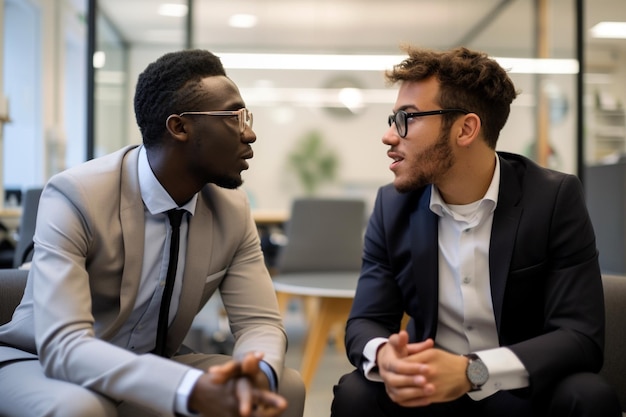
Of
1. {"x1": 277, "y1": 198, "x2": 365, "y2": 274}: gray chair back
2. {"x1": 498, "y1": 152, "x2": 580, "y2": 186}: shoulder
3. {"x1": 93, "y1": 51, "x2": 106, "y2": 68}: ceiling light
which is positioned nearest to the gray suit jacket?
{"x1": 498, "y1": 152, "x2": 580, "y2": 186}: shoulder

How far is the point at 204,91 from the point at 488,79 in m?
0.73

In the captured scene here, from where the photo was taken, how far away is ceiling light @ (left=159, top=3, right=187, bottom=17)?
15.0 ft

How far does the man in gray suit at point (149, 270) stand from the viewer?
1.25m

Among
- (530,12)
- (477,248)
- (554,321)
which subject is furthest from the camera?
(530,12)

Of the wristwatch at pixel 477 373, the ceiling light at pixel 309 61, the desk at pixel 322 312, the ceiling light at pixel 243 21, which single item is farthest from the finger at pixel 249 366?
the ceiling light at pixel 243 21

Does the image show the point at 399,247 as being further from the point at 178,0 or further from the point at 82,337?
the point at 178,0

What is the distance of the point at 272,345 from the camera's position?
4.94 feet

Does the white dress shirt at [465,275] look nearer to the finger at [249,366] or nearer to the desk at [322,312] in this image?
the finger at [249,366]

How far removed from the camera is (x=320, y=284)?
3.07 m

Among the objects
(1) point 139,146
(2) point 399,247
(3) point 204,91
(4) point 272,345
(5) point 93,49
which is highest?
(5) point 93,49

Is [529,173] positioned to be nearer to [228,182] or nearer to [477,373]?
[477,373]

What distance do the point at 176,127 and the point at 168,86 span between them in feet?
0.33

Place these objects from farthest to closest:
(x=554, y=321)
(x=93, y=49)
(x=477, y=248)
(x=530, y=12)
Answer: (x=530, y=12), (x=93, y=49), (x=477, y=248), (x=554, y=321)

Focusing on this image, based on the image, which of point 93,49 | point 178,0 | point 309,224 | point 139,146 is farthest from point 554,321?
point 178,0
